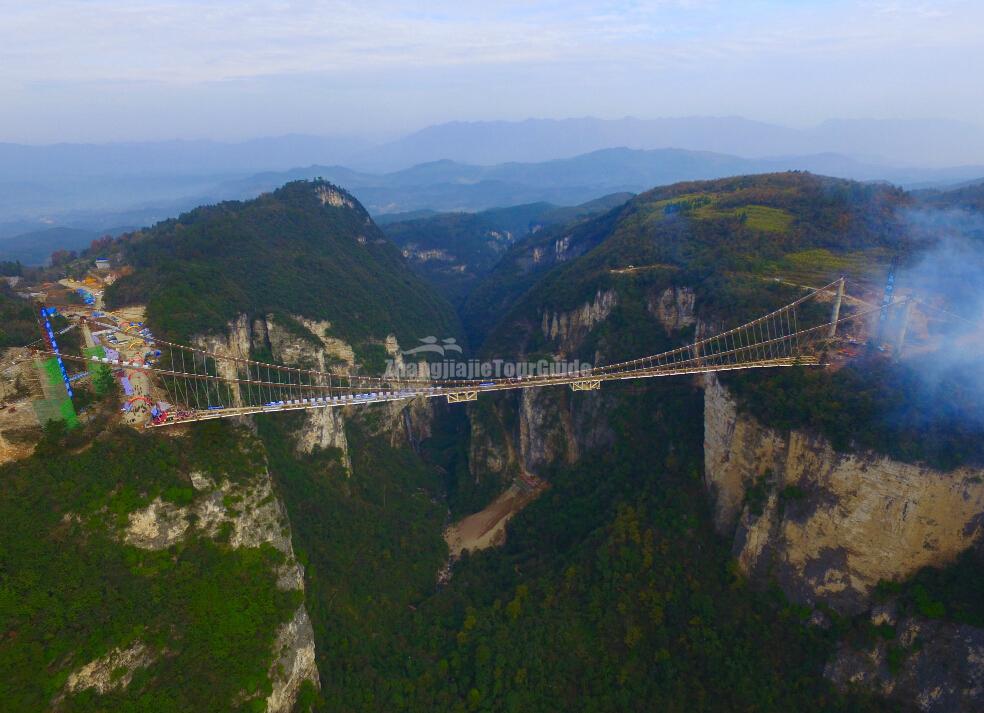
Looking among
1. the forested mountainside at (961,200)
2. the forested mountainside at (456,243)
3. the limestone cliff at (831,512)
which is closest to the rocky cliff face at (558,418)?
the limestone cliff at (831,512)

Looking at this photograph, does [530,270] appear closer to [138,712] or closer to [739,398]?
[739,398]

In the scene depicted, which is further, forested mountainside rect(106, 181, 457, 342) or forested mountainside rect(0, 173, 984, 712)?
forested mountainside rect(106, 181, 457, 342)

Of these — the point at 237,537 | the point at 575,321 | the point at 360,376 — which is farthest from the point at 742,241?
the point at 237,537

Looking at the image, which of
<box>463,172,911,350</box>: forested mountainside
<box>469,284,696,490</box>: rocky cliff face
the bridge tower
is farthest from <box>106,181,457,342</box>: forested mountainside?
the bridge tower

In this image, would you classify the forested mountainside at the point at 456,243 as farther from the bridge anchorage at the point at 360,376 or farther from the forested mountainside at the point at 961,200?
the bridge anchorage at the point at 360,376

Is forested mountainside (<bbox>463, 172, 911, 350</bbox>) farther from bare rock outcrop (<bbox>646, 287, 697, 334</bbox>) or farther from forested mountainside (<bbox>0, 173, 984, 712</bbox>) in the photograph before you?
bare rock outcrop (<bbox>646, 287, 697, 334</bbox>)

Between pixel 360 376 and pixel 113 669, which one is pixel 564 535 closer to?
pixel 360 376
